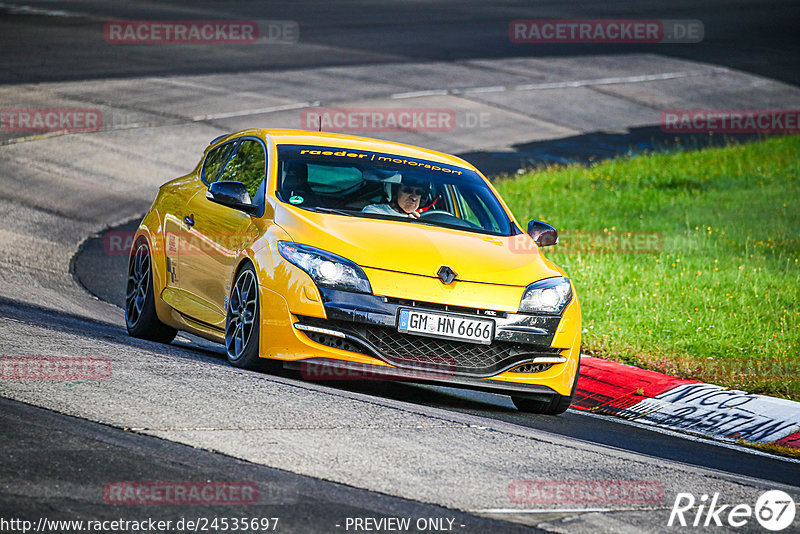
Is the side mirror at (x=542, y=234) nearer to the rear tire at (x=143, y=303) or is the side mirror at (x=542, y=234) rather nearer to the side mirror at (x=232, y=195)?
the side mirror at (x=232, y=195)

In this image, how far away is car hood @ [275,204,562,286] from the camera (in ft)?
25.1

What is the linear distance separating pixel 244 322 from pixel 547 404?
2080mm

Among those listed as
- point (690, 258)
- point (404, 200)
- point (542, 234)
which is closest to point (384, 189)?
point (404, 200)

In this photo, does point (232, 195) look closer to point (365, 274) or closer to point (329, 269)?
point (329, 269)

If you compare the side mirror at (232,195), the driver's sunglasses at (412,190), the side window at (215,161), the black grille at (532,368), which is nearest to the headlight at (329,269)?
the side mirror at (232,195)

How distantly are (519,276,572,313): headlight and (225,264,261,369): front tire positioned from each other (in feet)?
5.46

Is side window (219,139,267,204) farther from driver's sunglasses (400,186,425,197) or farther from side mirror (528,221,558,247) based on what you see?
side mirror (528,221,558,247)

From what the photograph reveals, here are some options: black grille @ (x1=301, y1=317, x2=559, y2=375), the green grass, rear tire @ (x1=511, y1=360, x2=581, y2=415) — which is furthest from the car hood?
the green grass

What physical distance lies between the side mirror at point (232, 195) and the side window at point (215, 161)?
1.17 m

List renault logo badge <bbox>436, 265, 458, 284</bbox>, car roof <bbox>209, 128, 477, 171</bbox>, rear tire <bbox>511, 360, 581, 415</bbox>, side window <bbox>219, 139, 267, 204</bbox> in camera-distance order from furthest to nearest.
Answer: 1. car roof <bbox>209, 128, 477, 171</bbox>
2. side window <bbox>219, 139, 267, 204</bbox>
3. rear tire <bbox>511, 360, 581, 415</bbox>
4. renault logo badge <bbox>436, 265, 458, 284</bbox>

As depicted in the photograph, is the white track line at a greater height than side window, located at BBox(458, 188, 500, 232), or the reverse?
side window, located at BBox(458, 188, 500, 232)

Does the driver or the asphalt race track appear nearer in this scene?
the asphalt race track

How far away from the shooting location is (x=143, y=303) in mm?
9695

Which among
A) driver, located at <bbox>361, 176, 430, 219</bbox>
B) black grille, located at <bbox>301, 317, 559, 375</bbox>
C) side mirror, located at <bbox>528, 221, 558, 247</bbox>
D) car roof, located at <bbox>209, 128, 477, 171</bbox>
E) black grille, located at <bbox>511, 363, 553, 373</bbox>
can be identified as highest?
car roof, located at <bbox>209, 128, 477, 171</bbox>
